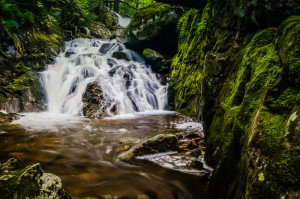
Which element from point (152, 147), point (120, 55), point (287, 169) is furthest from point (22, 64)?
point (287, 169)

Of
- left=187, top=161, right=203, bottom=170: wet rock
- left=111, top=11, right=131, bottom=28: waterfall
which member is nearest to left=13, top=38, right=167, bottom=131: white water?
left=187, top=161, right=203, bottom=170: wet rock

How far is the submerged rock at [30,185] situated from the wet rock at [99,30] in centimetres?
2116

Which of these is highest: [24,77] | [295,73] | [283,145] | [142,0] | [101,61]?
[142,0]

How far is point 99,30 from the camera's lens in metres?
22.4

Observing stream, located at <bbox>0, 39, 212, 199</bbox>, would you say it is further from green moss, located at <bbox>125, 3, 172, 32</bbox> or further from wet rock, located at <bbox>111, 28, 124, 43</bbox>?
wet rock, located at <bbox>111, 28, 124, 43</bbox>

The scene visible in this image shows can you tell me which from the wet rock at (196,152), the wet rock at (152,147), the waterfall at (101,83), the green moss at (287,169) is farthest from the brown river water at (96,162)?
the waterfall at (101,83)

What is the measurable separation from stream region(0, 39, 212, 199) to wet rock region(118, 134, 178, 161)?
13 centimetres

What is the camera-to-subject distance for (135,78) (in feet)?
40.7

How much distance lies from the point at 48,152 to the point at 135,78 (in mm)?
8697

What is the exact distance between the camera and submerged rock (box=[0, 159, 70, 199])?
1.87 meters

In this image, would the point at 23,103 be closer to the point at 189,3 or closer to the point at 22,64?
the point at 22,64

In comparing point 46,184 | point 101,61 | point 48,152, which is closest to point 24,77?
point 101,61

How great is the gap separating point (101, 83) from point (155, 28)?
6397 mm

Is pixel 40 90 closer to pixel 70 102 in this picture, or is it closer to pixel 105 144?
pixel 70 102
